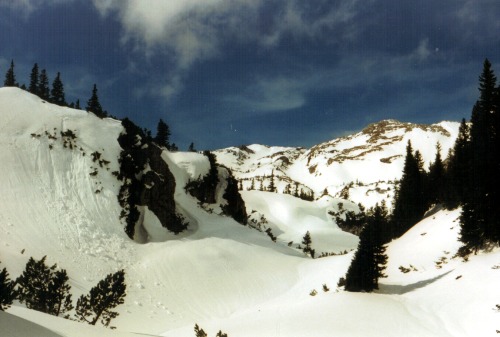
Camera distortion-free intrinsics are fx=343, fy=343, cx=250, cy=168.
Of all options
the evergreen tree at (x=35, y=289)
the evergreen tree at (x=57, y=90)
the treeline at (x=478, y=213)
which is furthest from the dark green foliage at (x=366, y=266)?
the evergreen tree at (x=57, y=90)

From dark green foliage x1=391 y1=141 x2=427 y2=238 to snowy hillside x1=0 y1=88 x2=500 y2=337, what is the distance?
9592mm

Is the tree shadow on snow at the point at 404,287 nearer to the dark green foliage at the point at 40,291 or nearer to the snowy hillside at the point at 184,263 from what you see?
the snowy hillside at the point at 184,263

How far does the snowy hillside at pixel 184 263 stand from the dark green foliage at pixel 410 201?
9592mm

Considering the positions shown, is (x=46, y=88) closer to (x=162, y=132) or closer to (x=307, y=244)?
(x=162, y=132)

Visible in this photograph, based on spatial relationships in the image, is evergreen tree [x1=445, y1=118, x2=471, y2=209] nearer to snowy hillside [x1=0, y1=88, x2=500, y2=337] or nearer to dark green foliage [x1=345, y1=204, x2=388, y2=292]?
snowy hillside [x1=0, y1=88, x2=500, y2=337]

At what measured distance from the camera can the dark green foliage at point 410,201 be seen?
61.7 m

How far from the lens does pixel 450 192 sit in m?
46.3

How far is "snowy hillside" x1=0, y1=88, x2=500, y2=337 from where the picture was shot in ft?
70.0

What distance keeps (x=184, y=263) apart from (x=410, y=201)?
4385 centimetres

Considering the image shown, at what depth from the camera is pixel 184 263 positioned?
4006 cm

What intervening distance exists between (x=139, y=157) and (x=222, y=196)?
71.8ft

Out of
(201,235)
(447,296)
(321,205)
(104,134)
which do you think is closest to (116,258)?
(201,235)

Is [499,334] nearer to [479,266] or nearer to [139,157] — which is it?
[479,266]

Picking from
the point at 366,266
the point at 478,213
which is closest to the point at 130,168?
the point at 366,266
